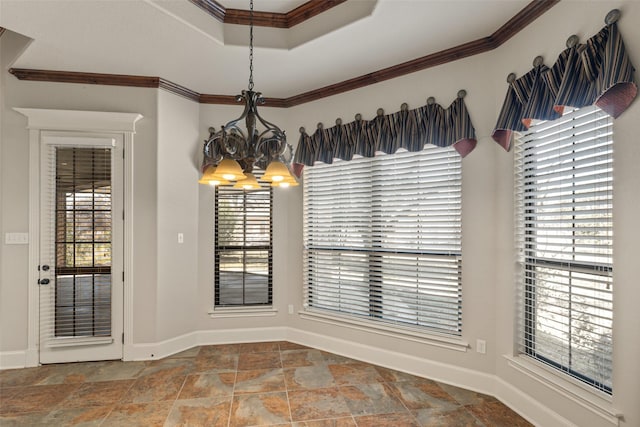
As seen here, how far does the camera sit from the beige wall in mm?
1752

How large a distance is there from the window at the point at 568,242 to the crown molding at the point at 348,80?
776 millimetres

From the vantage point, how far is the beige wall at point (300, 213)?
1.75 meters

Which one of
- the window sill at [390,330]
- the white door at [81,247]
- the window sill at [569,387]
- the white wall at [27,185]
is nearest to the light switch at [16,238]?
the white wall at [27,185]

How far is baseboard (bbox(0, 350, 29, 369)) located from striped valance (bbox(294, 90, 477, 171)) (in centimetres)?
334

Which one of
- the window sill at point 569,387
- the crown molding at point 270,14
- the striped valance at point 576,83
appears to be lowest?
the window sill at point 569,387

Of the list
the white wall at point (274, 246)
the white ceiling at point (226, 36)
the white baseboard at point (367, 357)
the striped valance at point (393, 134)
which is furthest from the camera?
the white wall at point (274, 246)

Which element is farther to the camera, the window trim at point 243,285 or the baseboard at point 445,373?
the window trim at point 243,285

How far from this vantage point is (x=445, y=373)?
9.46 feet

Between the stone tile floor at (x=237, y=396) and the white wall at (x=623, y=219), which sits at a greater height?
the white wall at (x=623, y=219)

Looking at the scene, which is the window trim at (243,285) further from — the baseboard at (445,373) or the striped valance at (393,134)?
the striped valance at (393,134)

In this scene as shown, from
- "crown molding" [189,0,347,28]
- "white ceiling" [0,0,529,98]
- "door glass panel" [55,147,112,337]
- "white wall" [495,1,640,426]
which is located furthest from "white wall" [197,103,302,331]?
"white wall" [495,1,640,426]

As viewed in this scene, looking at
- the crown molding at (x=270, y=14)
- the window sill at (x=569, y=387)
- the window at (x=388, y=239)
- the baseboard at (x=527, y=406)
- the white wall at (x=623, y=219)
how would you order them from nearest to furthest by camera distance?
the white wall at (x=623, y=219) → the window sill at (x=569, y=387) → the baseboard at (x=527, y=406) → the crown molding at (x=270, y=14) → the window at (x=388, y=239)

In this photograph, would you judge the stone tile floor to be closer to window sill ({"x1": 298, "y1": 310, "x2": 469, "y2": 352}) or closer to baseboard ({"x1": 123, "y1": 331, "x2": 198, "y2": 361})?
baseboard ({"x1": 123, "y1": 331, "x2": 198, "y2": 361})

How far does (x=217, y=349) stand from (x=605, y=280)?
11.4ft
